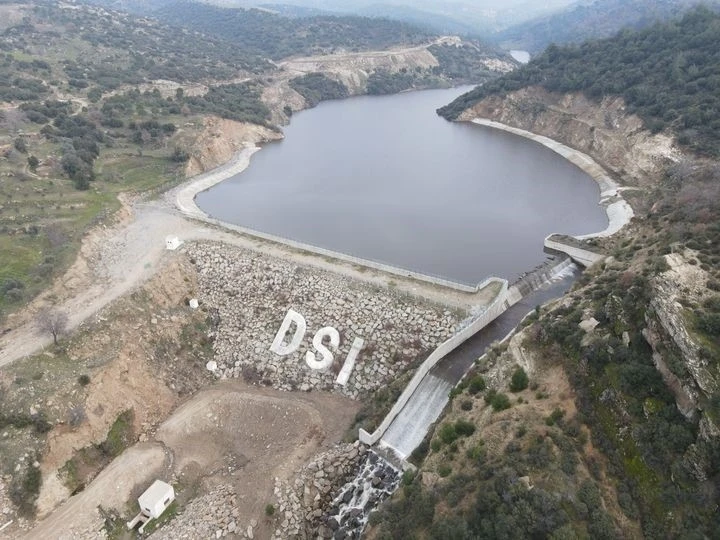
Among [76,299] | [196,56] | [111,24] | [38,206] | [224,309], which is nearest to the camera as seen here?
[76,299]

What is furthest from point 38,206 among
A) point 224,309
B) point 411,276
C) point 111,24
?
point 111,24

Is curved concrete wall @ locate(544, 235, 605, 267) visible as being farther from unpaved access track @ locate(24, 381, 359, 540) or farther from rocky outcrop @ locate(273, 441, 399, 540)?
rocky outcrop @ locate(273, 441, 399, 540)

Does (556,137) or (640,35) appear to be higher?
(640,35)

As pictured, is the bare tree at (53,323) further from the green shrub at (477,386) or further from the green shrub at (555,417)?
the green shrub at (555,417)

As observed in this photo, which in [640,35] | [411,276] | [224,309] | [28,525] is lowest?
[28,525]

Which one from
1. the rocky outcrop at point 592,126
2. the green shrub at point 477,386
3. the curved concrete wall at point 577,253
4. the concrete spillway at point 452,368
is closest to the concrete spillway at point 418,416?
the concrete spillway at point 452,368

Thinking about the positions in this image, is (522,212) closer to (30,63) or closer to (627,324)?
(627,324)

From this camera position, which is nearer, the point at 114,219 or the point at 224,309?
the point at 224,309

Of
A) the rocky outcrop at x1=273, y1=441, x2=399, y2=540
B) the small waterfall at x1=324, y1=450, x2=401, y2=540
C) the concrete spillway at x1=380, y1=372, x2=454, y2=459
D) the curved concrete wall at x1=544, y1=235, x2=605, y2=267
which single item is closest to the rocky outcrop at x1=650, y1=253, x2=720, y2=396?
the concrete spillway at x1=380, y1=372, x2=454, y2=459
